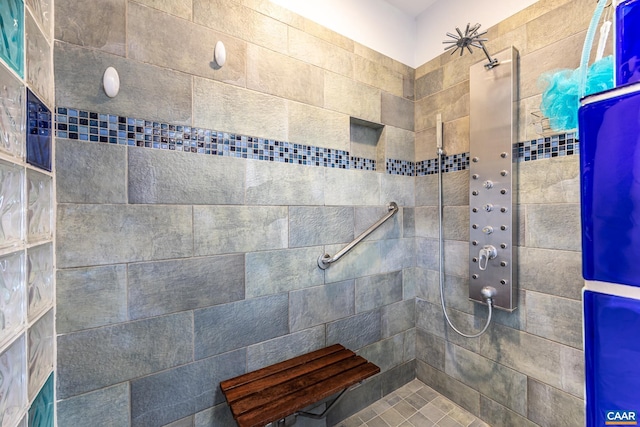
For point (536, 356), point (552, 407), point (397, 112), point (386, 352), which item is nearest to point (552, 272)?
point (536, 356)

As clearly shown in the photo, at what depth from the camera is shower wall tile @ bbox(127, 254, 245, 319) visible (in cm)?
108

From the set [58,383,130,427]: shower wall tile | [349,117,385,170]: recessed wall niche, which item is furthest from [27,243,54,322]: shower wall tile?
[349,117,385,170]: recessed wall niche

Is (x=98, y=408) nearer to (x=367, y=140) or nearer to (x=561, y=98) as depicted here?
(x=367, y=140)

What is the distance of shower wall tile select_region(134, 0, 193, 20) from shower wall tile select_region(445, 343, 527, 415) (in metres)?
2.43

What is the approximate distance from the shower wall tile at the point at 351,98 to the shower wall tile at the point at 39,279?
55.5 inches

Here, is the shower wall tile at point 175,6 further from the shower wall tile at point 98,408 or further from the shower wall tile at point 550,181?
the shower wall tile at point 550,181

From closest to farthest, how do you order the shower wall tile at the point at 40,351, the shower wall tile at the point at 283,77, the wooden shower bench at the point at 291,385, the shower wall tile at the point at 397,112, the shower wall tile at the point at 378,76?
the shower wall tile at the point at 40,351, the wooden shower bench at the point at 291,385, the shower wall tile at the point at 283,77, the shower wall tile at the point at 378,76, the shower wall tile at the point at 397,112

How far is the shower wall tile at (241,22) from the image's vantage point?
47.3 inches

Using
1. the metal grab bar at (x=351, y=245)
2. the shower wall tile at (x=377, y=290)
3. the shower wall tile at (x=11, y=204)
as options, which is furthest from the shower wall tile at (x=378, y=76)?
the shower wall tile at (x=11, y=204)

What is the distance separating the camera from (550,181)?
137 centimetres

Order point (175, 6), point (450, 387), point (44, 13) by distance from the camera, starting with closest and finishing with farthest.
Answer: point (44, 13)
point (175, 6)
point (450, 387)

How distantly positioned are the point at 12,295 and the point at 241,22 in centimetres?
137

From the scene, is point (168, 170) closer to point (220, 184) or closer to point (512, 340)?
point (220, 184)

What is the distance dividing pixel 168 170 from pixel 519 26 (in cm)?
202
